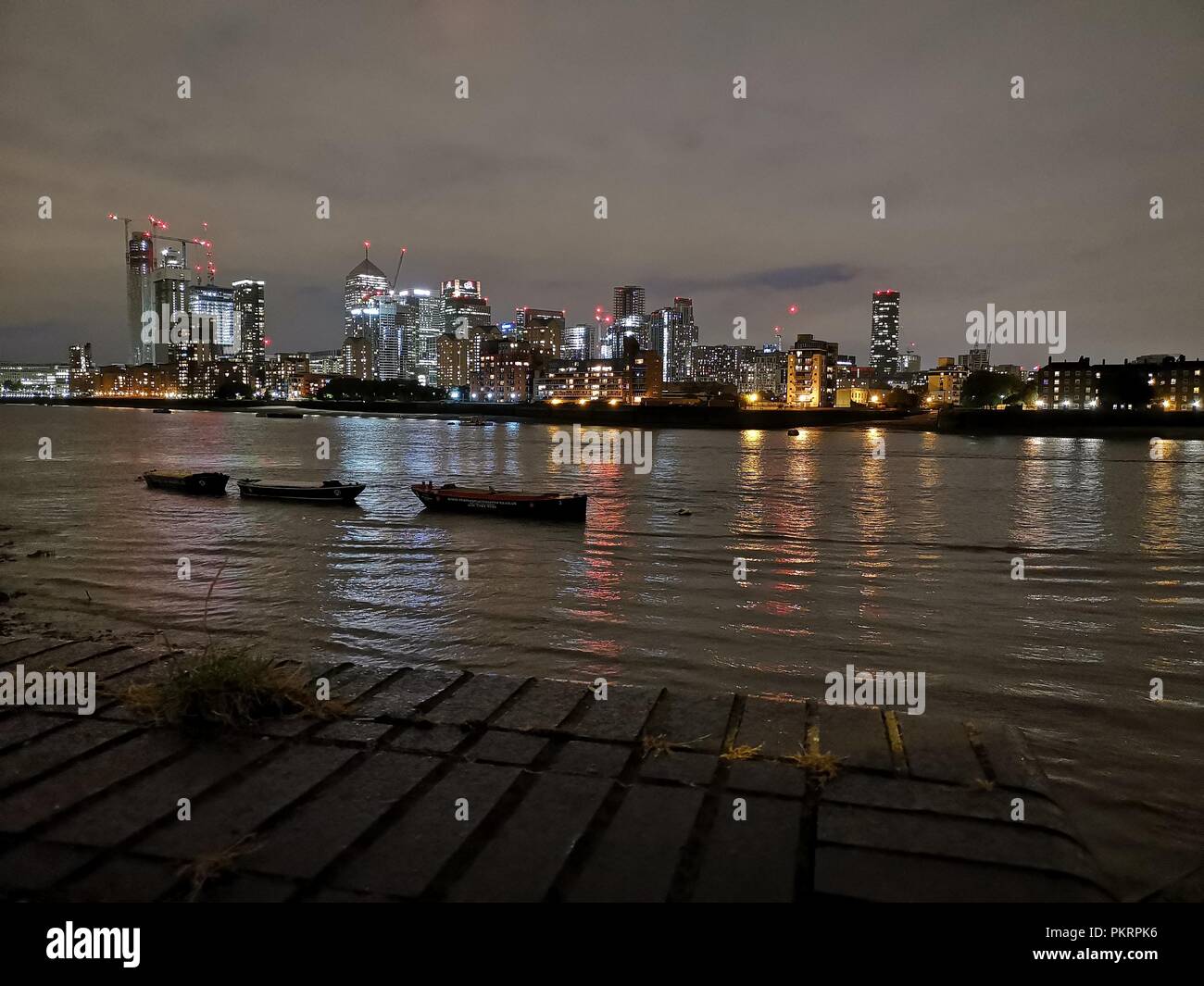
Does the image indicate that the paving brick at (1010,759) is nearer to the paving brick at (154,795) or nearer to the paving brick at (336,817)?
the paving brick at (336,817)

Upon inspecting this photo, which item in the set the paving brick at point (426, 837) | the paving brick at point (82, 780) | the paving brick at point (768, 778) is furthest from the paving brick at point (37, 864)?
the paving brick at point (768, 778)

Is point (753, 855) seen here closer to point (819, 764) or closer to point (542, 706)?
point (819, 764)

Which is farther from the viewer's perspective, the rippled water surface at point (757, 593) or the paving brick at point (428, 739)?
the rippled water surface at point (757, 593)

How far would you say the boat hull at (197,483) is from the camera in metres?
41.7

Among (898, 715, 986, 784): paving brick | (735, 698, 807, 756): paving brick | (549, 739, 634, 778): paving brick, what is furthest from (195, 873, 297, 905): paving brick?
(898, 715, 986, 784): paving brick

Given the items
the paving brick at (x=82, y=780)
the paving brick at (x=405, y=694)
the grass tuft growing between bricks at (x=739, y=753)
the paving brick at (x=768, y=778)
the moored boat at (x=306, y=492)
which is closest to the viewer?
the paving brick at (x=82, y=780)

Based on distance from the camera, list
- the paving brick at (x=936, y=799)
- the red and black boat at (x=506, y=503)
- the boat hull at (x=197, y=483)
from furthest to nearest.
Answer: the boat hull at (x=197, y=483)
the red and black boat at (x=506, y=503)
the paving brick at (x=936, y=799)

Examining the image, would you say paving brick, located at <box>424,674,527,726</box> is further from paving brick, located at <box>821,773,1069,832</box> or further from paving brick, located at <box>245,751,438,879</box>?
paving brick, located at <box>821,773,1069,832</box>

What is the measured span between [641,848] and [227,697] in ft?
12.9

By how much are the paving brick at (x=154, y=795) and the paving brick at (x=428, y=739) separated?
0.97 metres

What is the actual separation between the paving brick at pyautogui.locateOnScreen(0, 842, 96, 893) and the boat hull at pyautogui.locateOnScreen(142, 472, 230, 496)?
4096 cm

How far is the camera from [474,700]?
7004mm

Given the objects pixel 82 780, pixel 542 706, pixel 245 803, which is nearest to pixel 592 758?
pixel 542 706
